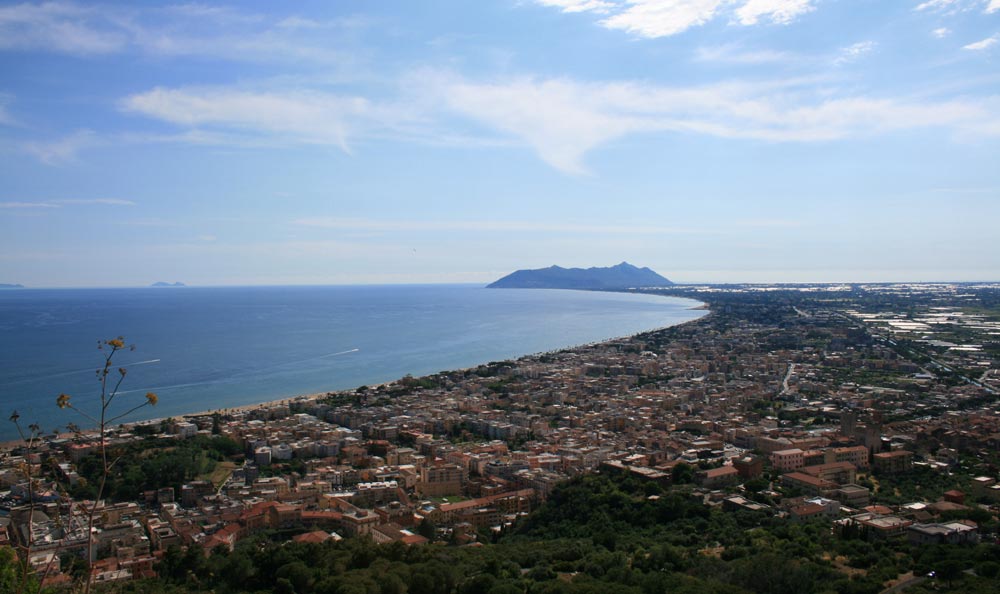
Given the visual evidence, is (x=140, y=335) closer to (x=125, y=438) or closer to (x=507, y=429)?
(x=125, y=438)

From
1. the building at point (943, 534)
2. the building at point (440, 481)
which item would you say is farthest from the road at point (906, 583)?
the building at point (440, 481)

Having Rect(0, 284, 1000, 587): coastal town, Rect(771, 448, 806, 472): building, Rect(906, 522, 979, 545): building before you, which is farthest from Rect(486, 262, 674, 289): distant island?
Rect(906, 522, 979, 545): building

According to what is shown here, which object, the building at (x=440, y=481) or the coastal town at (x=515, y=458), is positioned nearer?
the coastal town at (x=515, y=458)

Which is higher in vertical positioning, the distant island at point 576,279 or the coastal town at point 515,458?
the distant island at point 576,279

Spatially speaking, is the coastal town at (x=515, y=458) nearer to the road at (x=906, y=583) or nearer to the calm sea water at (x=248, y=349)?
the road at (x=906, y=583)

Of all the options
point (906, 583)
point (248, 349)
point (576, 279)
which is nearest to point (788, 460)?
point (906, 583)

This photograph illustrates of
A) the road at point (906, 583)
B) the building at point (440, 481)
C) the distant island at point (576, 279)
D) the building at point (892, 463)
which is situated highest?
the distant island at point (576, 279)

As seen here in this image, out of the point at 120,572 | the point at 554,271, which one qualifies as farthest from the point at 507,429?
the point at 554,271

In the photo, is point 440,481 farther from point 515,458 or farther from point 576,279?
point 576,279
